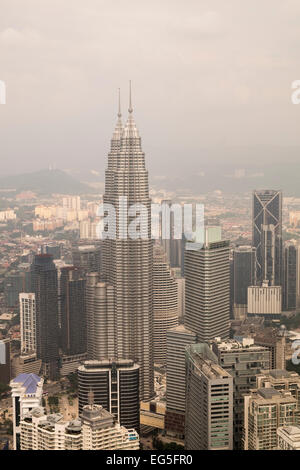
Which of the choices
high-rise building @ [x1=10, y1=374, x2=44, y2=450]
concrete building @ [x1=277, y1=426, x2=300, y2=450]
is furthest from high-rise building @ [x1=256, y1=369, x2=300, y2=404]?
high-rise building @ [x1=10, y1=374, x2=44, y2=450]

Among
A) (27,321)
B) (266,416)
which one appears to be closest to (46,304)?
(27,321)

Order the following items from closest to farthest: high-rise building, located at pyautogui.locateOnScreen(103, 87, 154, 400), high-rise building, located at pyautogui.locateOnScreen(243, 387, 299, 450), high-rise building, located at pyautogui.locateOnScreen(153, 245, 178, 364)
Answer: high-rise building, located at pyautogui.locateOnScreen(243, 387, 299, 450)
high-rise building, located at pyautogui.locateOnScreen(153, 245, 178, 364)
high-rise building, located at pyautogui.locateOnScreen(103, 87, 154, 400)

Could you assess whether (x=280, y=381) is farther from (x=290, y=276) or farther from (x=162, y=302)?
(x=290, y=276)

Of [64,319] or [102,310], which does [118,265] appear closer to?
[102,310]

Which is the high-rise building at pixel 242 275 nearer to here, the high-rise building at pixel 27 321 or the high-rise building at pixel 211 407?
the high-rise building at pixel 27 321

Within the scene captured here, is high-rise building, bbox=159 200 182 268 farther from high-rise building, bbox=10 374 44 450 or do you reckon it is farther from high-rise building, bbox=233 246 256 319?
high-rise building, bbox=10 374 44 450
